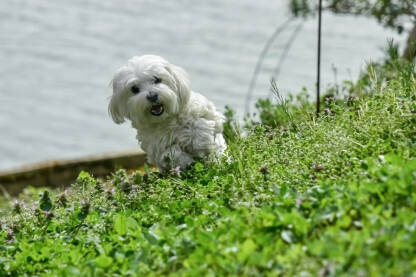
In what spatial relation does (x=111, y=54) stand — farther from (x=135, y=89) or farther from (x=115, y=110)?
(x=135, y=89)

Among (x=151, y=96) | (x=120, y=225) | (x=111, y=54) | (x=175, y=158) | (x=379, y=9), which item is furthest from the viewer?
(x=111, y=54)

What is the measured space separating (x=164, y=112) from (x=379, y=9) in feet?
11.9

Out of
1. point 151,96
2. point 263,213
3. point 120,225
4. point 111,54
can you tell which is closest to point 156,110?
point 151,96

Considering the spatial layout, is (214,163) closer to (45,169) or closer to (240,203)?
(240,203)

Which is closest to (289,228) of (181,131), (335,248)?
(335,248)

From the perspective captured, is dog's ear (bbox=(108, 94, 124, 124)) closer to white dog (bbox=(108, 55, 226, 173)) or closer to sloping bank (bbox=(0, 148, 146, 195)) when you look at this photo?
white dog (bbox=(108, 55, 226, 173))

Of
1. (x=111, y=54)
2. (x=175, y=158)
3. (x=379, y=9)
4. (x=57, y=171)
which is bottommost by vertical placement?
(x=57, y=171)

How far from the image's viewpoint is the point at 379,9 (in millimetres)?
7562

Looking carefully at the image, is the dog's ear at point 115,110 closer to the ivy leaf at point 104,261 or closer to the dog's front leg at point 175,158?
the dog's front leg at point 175,158

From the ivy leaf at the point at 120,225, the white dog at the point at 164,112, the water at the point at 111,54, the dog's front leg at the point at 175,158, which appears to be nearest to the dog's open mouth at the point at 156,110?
the white dog at the point at 164,112

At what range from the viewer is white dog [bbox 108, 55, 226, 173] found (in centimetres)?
475

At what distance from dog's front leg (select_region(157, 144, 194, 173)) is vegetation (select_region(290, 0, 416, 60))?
10.1 ft

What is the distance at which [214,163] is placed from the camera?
481 cm

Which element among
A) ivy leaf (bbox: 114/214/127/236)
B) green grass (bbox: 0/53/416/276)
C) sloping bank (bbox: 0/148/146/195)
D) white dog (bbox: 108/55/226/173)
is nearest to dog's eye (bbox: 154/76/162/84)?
white dog (bbox: 108/55/226/173)
